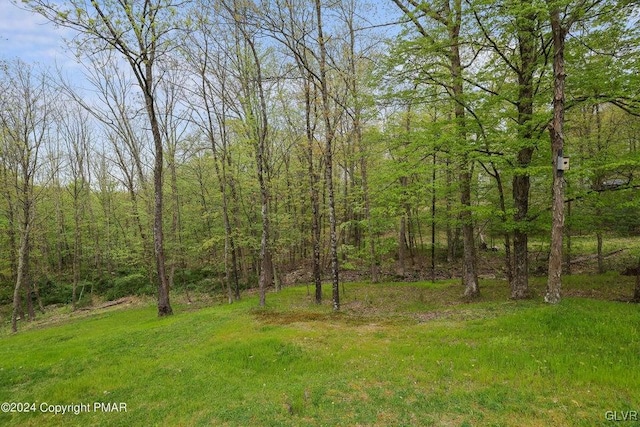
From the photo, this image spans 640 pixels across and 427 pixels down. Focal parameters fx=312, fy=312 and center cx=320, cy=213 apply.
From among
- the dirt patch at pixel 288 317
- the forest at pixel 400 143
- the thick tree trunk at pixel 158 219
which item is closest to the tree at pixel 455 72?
the forest at pixel 400 143

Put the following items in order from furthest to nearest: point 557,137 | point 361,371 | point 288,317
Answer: point 288,317 < point 557,137 < point 361,371

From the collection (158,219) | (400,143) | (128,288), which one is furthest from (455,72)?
(128,288)

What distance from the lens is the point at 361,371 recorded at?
19.8 feet

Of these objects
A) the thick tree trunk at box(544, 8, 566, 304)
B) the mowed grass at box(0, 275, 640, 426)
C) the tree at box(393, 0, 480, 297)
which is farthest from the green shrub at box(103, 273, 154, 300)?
the thick tree trunk at box(544, 8, 566, 304)

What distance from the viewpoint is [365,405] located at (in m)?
4.79

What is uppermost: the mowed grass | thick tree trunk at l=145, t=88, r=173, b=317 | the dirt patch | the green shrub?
thick tree trunk at l=145, t=88, r=173, b=317

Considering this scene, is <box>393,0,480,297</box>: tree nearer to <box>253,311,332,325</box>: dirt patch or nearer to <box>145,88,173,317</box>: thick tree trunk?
<box>253,311,332,325</box>: dirt patch

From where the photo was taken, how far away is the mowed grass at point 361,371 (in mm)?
4477

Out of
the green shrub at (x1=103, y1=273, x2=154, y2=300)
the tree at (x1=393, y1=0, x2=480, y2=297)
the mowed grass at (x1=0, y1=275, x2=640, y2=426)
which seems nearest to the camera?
the mowed grass at (x1=0, y1=275, x2=640, y2=426)

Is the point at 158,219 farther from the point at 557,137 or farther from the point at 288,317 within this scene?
the point at 557,137

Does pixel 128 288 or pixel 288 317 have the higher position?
pixel 288 317

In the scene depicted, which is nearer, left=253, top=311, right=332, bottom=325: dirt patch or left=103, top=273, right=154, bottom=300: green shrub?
left=253, top=311, right=332, bottom=325: dirt patch

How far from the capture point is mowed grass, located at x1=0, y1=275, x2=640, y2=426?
4.48 metres

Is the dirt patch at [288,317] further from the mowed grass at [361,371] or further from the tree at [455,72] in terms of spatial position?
the tree at [455,72]
